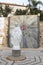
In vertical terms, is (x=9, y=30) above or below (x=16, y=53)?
above

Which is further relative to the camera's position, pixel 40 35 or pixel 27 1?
pixel 27 1

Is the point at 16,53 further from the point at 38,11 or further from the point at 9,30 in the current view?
the point at 38,11

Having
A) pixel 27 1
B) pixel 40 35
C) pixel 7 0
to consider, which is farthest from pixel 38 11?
pixel 40 35

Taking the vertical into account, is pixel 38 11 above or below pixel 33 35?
above

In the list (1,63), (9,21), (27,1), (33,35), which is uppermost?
(27,1)

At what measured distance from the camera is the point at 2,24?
12641 millimetres

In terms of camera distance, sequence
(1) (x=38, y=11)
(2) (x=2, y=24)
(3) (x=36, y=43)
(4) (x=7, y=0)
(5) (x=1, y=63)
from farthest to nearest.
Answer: (4) (x=7, y=0)
(1) (x=38, y=11)
(2) (x=2, y=24)
(3) (x=36, y=43)
(5) (x=1, y=63)

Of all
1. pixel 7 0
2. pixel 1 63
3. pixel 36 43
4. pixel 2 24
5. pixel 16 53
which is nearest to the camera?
pixel 1 63

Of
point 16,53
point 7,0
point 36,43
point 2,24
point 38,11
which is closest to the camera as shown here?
point 16,53

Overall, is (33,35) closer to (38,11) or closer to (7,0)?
(38,11)

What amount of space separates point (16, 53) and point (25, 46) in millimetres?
3302

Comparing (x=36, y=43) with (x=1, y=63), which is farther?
(x=36, y=43)

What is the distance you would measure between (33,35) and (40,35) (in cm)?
76

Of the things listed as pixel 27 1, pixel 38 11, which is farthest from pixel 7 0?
pixel 38 11
